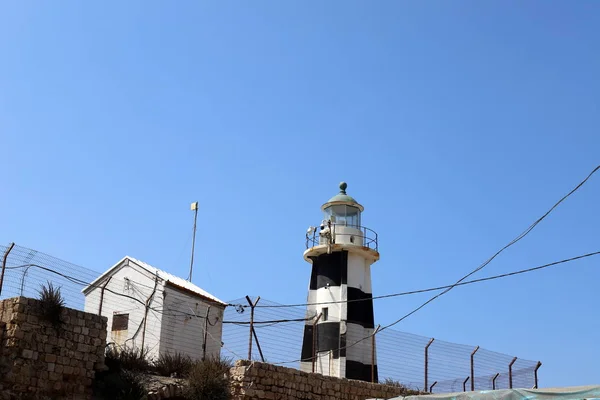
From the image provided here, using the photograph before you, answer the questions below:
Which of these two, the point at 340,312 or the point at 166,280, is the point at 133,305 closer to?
the point at 166,280

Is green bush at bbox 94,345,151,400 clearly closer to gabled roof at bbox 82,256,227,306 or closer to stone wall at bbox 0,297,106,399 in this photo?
stone wall at bbox 0,297,106,399

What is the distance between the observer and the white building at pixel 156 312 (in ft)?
60.6

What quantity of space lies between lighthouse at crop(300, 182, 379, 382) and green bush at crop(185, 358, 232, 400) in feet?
26.3

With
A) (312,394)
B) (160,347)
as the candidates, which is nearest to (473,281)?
(312,394)

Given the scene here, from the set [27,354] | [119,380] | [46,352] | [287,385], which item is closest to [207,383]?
[119,380]

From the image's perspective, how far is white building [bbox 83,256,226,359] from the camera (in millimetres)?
18484

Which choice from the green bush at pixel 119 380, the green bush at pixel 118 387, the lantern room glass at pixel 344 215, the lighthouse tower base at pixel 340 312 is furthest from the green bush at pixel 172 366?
the lantern room glass at pixel 344 215

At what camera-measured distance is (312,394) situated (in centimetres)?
1493

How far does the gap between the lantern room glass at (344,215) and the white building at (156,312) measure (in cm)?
653

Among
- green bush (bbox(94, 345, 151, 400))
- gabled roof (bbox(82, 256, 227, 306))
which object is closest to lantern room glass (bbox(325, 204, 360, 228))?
gabled roof (bbox(82, 256, 227, 306))

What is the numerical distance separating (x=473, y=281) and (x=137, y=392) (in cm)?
670

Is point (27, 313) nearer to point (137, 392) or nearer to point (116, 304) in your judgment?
point (137, 392)

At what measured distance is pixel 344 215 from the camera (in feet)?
83.2

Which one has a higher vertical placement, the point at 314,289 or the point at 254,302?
the point at 314,289
